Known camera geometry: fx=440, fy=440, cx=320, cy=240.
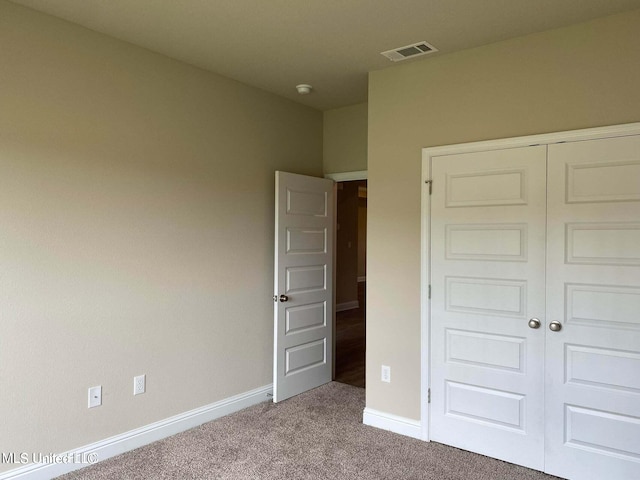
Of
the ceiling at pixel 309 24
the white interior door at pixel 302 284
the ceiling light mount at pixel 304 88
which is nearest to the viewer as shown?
the ceiling at pixel 309 24

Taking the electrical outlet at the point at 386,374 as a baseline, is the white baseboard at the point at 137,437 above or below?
below

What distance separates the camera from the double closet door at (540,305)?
246 centimetres

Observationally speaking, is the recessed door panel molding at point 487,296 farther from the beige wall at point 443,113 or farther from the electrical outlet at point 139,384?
the electrical outlet at point 139,384

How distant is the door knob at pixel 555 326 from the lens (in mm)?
2623

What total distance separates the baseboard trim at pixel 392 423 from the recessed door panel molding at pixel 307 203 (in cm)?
177

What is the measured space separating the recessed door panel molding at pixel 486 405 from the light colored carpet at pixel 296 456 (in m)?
0.24

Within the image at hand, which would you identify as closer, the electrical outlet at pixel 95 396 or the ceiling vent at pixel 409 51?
the electrical outlet at pixel 95 396

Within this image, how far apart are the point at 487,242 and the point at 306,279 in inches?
69.0

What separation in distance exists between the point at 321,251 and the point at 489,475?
7.56ft

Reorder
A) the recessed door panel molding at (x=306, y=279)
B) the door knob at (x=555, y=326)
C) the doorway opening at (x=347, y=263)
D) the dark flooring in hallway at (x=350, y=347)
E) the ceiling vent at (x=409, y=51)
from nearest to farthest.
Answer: the door knob at (x=555, y=326) → the ceiling vent at (x=409, y=51) → the recessed door panel molding at (x=306, y=279) → the dark flooring in hallway at (x=350, y=347) → the doorway opening at (x=347, y=263)

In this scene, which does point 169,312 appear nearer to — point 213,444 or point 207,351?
point 207,351

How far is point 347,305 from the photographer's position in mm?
8586

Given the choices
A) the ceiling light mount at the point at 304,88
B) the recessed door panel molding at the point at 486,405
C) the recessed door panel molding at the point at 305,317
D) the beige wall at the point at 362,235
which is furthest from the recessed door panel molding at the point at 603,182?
the beige wall at the point at 362,235

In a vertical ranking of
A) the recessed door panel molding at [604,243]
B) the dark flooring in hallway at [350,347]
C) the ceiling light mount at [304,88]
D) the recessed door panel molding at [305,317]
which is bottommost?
the dark flooring in hallway at [350,347]
